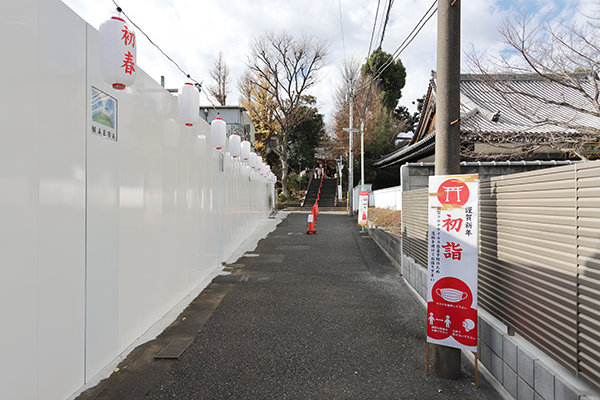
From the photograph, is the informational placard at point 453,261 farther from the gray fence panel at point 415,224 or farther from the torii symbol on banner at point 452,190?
the gray fence panel at point 415,224

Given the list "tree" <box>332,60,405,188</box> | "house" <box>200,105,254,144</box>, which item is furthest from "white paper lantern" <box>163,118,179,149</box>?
"tree" <box>332,60,405,188</box>

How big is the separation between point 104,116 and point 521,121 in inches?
610

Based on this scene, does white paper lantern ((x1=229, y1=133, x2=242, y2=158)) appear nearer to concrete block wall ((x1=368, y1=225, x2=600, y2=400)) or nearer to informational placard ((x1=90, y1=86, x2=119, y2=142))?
informational placard ((x1=90, y1=86, x2=119, y2=142))

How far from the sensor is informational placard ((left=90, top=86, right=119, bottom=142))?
12.6 feet

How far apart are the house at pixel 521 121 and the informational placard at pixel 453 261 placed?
521cm

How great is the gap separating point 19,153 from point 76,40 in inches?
55.1

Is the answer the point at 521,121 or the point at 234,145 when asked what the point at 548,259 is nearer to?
the point at 234,145

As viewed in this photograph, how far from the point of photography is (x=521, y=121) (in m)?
14.6

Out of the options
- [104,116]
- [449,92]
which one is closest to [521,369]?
[449,92]

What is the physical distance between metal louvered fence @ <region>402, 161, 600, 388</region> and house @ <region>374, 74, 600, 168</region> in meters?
5.22

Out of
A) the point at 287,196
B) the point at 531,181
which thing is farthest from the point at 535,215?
the point at 287,196

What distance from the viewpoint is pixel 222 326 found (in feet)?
17.8

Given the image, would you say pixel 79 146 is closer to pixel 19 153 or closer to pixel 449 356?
pixel 19 153

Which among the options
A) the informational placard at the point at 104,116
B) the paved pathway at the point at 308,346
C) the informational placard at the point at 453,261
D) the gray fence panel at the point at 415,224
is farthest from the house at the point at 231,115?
the informational placard at the point at 453,261
